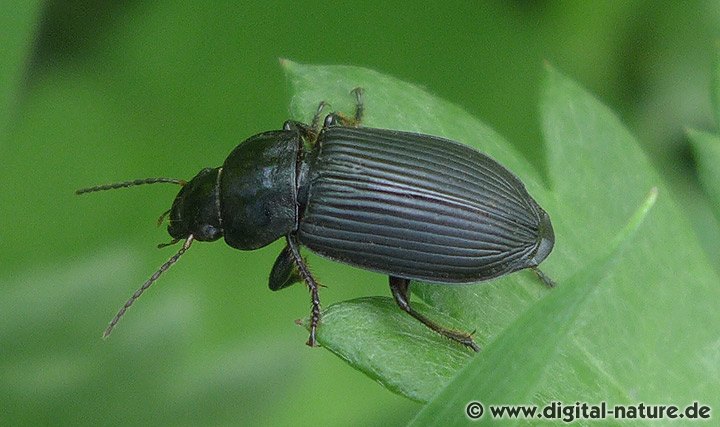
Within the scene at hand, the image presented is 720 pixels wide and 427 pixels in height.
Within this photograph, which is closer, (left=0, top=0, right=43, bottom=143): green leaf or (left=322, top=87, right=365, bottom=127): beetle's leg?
(left=322, top=87, right=365, bottom=127): beetle's leg

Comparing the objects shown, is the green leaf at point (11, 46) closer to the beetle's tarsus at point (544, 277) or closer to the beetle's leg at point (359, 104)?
the beetle's leg at point (359, 104)

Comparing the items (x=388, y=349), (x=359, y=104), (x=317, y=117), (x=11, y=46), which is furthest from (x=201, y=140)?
(x=388, y=349)

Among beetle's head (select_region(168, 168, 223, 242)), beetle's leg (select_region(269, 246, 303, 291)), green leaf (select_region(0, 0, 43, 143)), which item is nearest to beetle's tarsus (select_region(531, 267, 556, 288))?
beetle's leg (select_region(269, 246, 303, 291))

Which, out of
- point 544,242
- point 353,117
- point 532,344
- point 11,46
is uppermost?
point 532,344

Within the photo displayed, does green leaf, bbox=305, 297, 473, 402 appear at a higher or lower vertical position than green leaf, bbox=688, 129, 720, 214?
lower

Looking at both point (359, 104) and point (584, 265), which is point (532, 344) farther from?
point (359, 104)

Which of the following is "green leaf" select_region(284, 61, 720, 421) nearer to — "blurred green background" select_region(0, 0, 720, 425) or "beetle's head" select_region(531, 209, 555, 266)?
"beetle's head" select_region(531, 209, 555, 266)

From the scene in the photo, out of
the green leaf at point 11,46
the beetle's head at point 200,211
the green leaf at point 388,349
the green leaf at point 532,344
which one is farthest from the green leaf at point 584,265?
the green leaf at point 11,46

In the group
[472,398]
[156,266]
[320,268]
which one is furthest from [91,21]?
[472,398]
